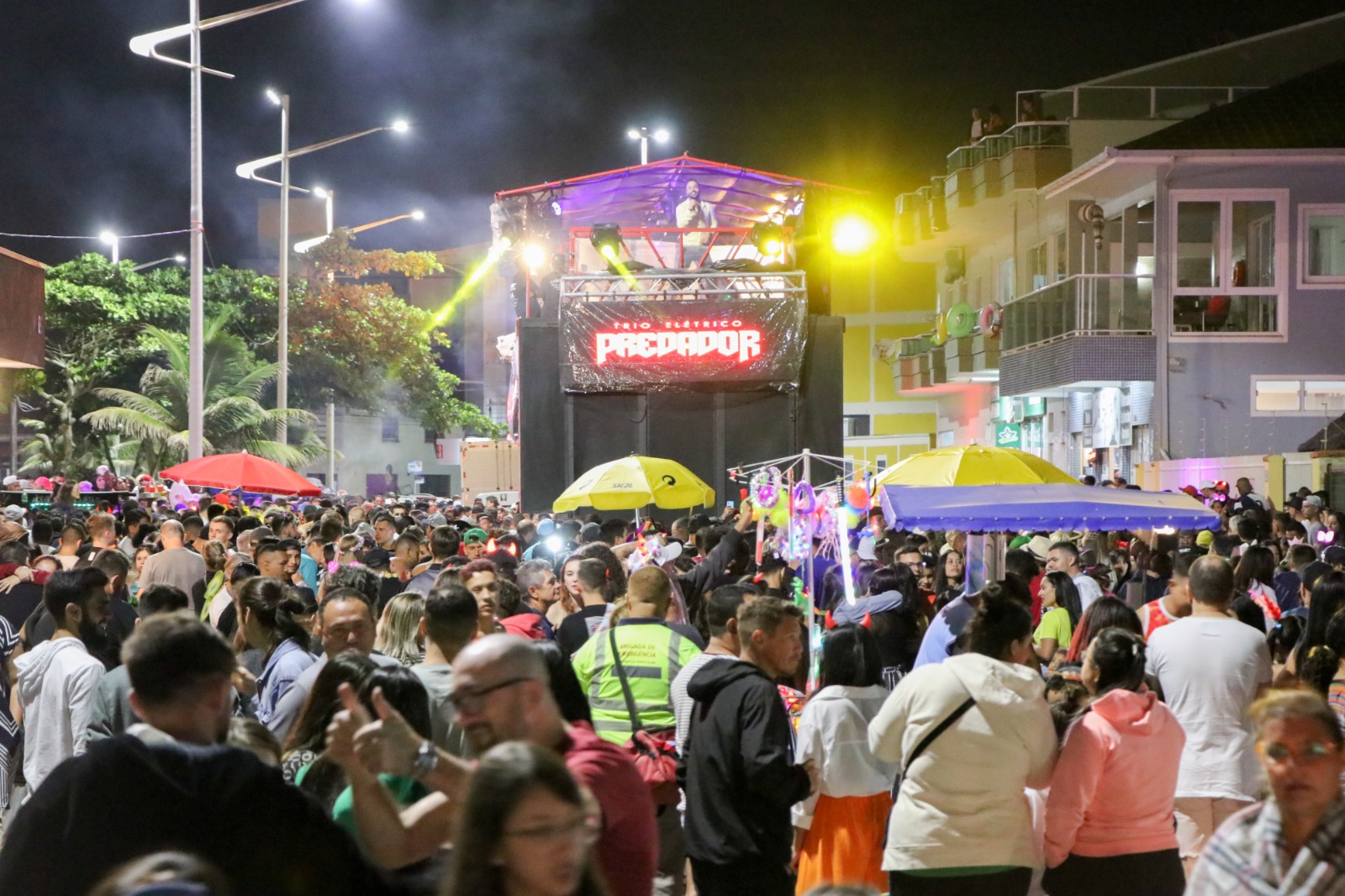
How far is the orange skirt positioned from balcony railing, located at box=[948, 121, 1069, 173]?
24872 millimetres

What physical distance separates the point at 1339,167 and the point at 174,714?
25.2 m

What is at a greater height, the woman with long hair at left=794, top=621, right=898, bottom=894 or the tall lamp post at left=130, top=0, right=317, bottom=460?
the tall lamp post at left=130, top=0, right=317, bottom=460

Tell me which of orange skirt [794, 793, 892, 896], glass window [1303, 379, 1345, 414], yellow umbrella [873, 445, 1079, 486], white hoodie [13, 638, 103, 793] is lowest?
orange skirt [794, 793, 892, 896]

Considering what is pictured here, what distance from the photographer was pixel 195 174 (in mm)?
22891

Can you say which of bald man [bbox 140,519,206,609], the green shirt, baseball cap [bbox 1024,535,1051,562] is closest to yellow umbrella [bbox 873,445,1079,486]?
the green shirt

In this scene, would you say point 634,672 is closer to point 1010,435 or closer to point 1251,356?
point 1251,356

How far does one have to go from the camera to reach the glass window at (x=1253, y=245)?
25.4 meters

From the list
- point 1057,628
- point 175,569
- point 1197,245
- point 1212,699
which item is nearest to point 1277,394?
point 1197,245

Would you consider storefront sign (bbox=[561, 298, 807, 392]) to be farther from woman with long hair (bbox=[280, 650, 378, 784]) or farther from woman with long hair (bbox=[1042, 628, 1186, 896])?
woman with long hair (bbox=[280, 650, 378, 784])

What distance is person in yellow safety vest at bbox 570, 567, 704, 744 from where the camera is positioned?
646cm

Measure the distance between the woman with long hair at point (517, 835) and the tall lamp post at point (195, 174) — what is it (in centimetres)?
1955

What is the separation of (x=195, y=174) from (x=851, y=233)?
10.6 meters

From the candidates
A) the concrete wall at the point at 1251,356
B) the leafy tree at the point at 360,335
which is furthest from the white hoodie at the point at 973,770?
the leafy tree at the point at 360,335

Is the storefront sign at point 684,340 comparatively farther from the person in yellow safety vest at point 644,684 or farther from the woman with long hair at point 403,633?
the person in yellow safety vest at point 644,684
